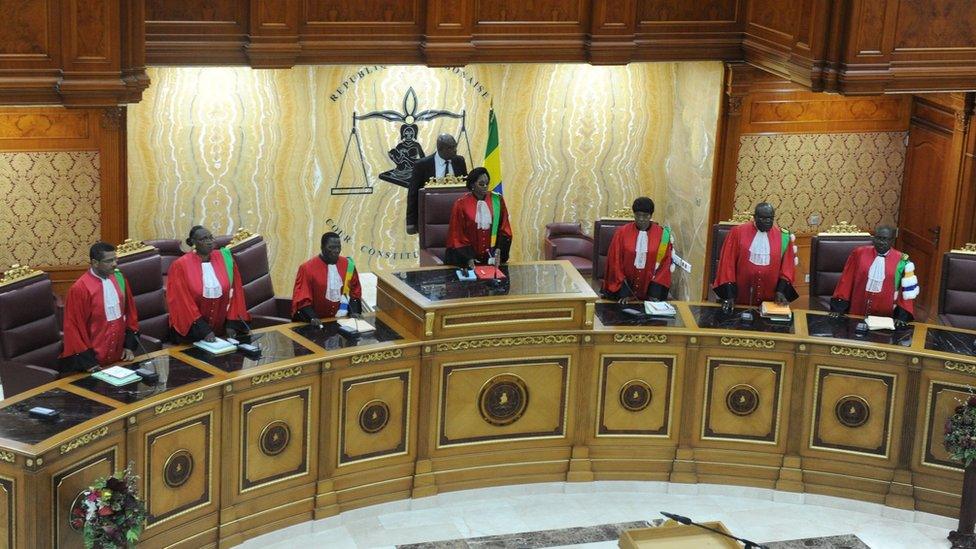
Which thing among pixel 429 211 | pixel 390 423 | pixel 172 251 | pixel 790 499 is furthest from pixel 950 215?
pixel 172 251

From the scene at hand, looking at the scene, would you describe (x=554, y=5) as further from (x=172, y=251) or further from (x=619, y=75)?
(x=172, y=251)

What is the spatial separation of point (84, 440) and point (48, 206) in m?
4.58

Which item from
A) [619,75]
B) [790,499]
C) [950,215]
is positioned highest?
[619,75]

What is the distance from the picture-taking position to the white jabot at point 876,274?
38.0 ft

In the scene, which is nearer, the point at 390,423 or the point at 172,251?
the point at 390,423

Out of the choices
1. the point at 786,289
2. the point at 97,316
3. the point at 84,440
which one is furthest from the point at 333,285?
the point at 786,289

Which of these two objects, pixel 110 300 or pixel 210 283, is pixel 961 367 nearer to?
pixel 210 283

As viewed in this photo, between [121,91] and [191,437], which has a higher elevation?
[121,91]

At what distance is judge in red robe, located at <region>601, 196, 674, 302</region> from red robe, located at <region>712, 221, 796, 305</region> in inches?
17.8

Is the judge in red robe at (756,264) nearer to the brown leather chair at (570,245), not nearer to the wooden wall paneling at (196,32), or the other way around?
the brown leather chair at (570,245)

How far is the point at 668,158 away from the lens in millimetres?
14945

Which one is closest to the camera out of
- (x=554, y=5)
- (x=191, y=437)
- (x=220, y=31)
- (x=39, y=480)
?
(x=39, y=480)

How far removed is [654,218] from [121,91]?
20.4 feet

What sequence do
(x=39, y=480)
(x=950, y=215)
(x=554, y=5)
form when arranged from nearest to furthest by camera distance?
(x=39, y=480), (x=554, y=5), (x=950, y=215)
